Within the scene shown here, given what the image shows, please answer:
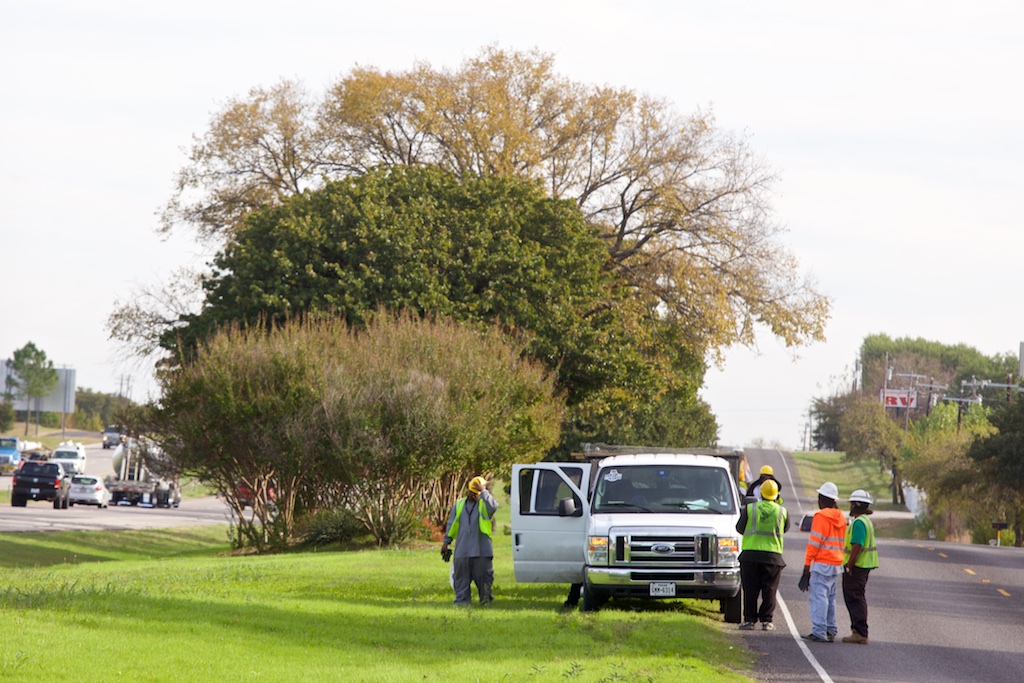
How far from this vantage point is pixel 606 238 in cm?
4759

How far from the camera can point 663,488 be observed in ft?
61.8

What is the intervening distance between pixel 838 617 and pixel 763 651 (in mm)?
4485

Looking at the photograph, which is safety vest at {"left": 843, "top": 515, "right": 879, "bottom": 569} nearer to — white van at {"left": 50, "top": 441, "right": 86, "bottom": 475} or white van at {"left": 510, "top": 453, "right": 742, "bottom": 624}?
white van at {"left": 510, "top": 453, "right": 742, "bottom": 624}

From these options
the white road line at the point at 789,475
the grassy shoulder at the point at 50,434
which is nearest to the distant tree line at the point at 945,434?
Result: the white road line at the point at 789,475

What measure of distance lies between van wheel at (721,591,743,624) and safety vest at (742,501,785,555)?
4.45ft

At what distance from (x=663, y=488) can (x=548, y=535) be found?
5.63 feet

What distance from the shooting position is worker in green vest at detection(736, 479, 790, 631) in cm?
1705

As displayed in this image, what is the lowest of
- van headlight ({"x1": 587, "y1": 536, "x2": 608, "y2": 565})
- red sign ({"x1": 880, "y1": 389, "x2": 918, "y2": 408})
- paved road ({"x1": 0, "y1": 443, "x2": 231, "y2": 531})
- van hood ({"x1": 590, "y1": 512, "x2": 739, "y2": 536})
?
paved road ({"x1": 0, "y1": 443, "x2": 231, "y2": 531})

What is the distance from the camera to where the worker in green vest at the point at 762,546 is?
17047 mm

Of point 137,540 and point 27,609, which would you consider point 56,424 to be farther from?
point 27,609

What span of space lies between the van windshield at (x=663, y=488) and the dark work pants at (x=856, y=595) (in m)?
2.44

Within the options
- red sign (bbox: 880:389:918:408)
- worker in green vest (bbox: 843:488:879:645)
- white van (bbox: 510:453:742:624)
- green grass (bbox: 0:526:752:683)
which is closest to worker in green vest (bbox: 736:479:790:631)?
white van (bbox: 510:453:742:624)

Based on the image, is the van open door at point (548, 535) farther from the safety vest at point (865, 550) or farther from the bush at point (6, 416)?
the bush at point (6, 416)

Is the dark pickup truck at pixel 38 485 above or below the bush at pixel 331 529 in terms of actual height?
above
